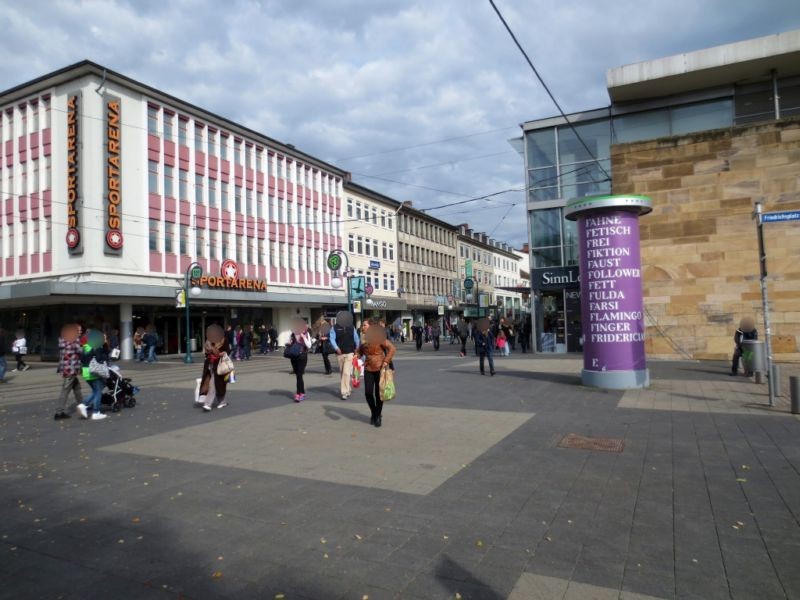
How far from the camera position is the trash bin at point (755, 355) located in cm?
1384

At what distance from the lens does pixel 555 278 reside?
85.5 ft

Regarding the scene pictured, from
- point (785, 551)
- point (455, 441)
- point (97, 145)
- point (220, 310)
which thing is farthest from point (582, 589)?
point (220, 310)

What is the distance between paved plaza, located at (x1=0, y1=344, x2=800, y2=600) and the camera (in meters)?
3.65

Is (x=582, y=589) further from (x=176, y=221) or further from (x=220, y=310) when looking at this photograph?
(x=220, y=310)

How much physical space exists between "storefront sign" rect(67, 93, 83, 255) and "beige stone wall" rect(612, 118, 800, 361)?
26.3m

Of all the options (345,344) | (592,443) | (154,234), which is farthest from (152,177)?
(592,443)

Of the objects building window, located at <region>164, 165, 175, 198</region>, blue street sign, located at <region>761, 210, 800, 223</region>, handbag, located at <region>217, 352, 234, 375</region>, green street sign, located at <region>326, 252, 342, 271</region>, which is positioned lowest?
handbag, located at <region>217, 352, 234, 375</region>

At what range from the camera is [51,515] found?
16.3 ft

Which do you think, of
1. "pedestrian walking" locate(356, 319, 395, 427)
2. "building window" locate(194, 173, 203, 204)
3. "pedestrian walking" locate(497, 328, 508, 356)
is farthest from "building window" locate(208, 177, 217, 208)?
"pedestrian walking" locate(356, 319, 395, 427)

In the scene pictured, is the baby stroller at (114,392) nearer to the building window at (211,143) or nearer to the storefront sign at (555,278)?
the storefront sign at (555,278)

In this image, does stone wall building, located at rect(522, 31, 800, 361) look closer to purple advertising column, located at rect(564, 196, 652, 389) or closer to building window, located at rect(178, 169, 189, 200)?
purple advertising column, located at rect(564, 196, 652, 389)

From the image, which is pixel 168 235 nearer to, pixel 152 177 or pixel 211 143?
pixel 152 177

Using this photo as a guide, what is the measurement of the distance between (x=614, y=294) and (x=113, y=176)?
26621mm

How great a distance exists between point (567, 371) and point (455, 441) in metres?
10.1
